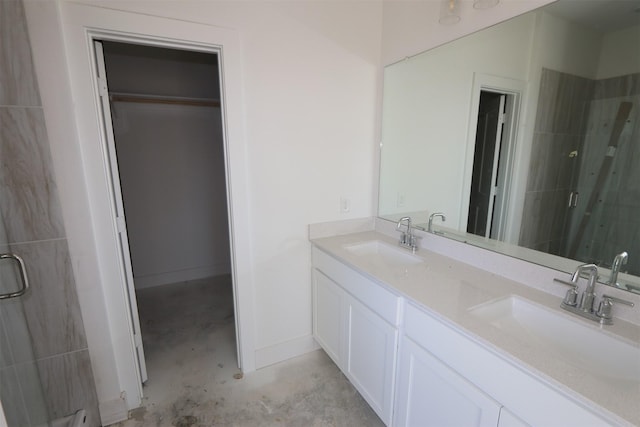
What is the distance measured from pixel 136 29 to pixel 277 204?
1.18m

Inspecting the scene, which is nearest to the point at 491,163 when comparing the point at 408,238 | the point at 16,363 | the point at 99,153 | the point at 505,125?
the point at 505,125

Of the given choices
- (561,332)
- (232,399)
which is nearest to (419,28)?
(561,332)

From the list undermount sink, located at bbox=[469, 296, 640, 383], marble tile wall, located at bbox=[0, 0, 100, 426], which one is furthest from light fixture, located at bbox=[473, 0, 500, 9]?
marble tile wall, located at bbox=[0, 0, 100, 426]

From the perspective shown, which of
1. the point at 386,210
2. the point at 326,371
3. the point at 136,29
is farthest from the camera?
the point at 386,210

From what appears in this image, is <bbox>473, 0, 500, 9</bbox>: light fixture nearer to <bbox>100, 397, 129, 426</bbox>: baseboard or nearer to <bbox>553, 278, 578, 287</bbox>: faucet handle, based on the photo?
<bbox>553, 278, 578, 287</bbox>: faucet handle

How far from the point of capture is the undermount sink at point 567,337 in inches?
37.5

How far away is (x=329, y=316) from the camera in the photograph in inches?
78.3

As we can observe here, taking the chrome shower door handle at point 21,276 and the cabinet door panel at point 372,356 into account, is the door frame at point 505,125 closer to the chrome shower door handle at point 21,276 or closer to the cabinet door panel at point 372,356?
the cabinet door panel at point 372,356

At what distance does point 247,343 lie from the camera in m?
2.02

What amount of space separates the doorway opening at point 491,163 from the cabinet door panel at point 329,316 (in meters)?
0.93

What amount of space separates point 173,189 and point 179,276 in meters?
1.06

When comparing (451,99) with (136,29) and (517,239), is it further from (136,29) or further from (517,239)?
(136,29)

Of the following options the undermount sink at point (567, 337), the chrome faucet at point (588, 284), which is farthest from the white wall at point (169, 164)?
the chrome faucet at point (588, 284)

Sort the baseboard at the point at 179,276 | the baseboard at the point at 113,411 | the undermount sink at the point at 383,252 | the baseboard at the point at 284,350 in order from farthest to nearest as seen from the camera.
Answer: the baseboard at the point at 179,276, the baseboard at the point at 284,350, the undermount sink at the point at 383,252, the baseboard at the point at 113,411
